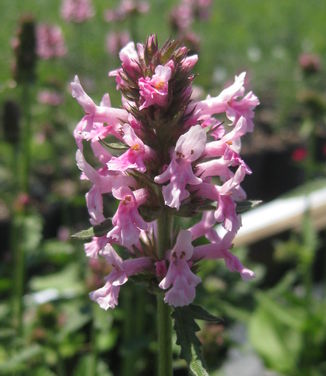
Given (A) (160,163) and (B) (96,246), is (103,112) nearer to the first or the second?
(A) (160,163)

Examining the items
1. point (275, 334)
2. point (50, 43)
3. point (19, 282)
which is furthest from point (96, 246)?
point (50, 43)

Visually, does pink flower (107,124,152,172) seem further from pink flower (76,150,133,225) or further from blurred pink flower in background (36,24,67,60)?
blurred pink flower in background (36,24,67,60)

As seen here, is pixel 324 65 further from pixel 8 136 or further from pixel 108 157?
pixel 108 157

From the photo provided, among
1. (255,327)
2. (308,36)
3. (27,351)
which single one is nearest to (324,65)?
(308,36)

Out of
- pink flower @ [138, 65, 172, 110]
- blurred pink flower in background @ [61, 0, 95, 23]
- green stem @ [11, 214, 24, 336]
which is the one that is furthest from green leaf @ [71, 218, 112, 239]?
blurred pink flower in background @ [61, 0, 95, 23]

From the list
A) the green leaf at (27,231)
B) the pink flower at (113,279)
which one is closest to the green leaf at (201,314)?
the pink flower at (113,279)

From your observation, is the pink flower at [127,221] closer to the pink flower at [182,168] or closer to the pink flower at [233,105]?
the pink flower at [182,168]
